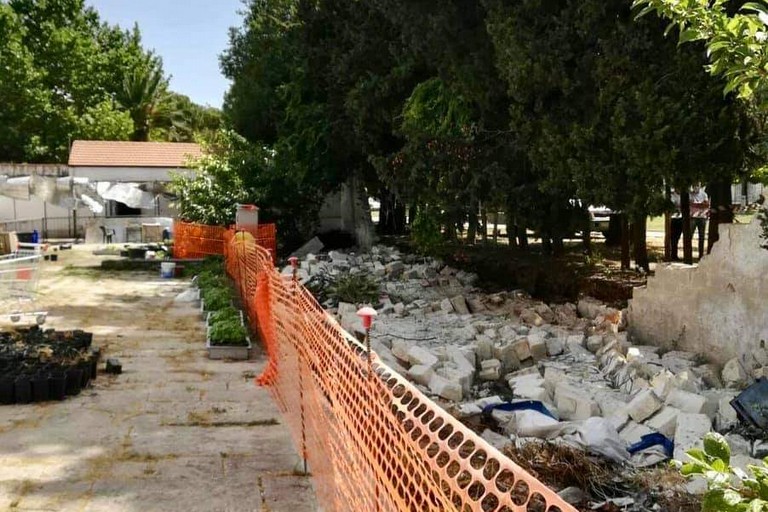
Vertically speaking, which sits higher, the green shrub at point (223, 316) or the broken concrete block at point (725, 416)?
the green shrub at point (223, 316)

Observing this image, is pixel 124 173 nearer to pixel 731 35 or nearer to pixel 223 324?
pixel 223 324

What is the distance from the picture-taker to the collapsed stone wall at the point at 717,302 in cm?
732

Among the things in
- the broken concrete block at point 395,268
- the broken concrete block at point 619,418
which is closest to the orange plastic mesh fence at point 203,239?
the broken concrete block at point 395,268

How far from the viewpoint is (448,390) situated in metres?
6.96

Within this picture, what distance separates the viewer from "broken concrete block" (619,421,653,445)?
5641 mm

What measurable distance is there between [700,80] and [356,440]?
272 inches

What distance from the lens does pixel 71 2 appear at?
40031mm

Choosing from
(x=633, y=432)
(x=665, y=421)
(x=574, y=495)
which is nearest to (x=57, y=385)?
(x=574, y=495)

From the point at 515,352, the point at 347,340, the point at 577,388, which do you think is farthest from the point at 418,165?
the point at 347,340

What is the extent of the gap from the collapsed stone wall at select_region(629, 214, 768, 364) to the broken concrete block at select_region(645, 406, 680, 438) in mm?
2073

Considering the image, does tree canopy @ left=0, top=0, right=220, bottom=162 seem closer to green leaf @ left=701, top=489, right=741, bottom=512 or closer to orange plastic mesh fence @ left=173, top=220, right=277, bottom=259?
orange plastic mesh fence @ left=173, top=220, right=277, bottom=259

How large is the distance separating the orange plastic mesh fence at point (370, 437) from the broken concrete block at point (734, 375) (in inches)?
137

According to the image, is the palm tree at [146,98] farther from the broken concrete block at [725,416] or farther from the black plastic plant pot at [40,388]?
the broken concrete block at [725,416]

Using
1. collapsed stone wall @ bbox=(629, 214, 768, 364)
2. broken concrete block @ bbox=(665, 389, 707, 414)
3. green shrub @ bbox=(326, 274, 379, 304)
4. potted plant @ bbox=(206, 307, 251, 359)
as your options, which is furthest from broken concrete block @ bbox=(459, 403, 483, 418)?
green shrub @ bbox=(326, 274, 379, 304)
